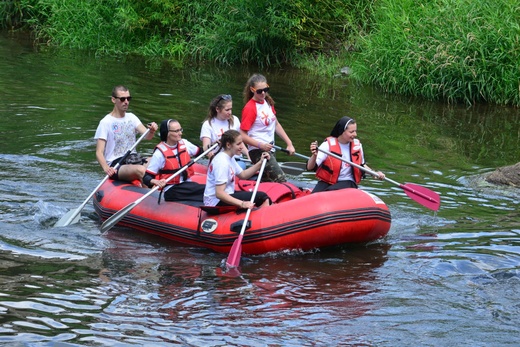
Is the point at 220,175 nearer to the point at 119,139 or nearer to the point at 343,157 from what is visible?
the point at 343,157

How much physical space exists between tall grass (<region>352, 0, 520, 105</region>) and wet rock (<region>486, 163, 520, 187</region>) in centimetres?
450

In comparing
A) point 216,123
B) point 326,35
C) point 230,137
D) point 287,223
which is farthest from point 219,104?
point 326,35

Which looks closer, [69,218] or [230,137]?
[230,137]

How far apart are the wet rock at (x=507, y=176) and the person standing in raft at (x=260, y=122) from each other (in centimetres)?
272

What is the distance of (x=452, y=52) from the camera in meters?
14.4

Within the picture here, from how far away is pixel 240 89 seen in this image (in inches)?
627

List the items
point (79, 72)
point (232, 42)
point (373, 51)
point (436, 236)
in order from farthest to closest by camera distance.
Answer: point (232, 42) < point (79, 72) < point (373, 51) < point (436, 236)

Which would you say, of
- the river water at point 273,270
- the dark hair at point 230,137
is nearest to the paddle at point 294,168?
the river water at point 273,270

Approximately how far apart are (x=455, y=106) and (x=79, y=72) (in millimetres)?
7217

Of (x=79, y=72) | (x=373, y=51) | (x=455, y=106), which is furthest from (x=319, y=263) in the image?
(x=79, y=72)

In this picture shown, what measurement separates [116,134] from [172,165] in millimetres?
933

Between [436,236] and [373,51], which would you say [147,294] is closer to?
[436,236]

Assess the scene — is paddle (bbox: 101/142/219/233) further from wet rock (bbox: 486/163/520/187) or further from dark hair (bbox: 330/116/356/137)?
wet rock (bbox: 486/163/520/187)

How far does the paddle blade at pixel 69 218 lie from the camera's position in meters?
8.28
